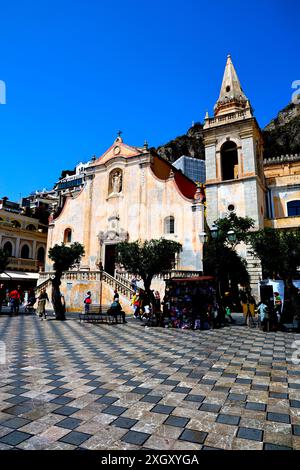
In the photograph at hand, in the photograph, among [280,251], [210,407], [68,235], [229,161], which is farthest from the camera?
[68,235]

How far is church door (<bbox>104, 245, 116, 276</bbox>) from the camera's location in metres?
28.7

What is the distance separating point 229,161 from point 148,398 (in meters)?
28.2

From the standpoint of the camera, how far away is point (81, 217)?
103ft

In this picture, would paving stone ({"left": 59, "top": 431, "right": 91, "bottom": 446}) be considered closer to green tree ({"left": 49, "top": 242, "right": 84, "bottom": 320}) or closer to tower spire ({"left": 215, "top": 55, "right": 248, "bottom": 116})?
green tree ({"left": 49, "top": 242, "right": 84, "bottom": 320})

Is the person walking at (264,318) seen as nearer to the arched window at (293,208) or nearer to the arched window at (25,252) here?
the arched window at (293,208)

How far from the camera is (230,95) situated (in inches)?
1200

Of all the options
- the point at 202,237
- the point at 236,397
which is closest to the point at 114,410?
the point at 236,397

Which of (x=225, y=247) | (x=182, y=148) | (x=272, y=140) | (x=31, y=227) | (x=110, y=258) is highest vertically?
(x=182, y=148)

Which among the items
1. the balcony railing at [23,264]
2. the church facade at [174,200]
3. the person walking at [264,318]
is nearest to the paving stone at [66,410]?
the person walking at [264,318]

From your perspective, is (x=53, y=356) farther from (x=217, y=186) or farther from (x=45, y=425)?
(x=217, y=186)

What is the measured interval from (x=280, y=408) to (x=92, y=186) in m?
29.4

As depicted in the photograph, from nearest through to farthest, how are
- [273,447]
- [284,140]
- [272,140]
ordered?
[273,447] < [284,140] < [272,140]

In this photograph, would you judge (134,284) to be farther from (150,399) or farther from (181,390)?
(150,399)

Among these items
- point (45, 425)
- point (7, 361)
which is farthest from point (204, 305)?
point (45, 425)
